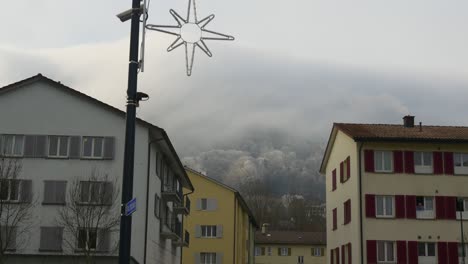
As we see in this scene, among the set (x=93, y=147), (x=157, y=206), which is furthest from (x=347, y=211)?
(x=93, y=147)

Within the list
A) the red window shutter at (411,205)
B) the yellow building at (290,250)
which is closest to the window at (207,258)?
the red window shutter at (411,205)

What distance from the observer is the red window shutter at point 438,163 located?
51.8 m

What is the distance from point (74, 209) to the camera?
38.1 meters

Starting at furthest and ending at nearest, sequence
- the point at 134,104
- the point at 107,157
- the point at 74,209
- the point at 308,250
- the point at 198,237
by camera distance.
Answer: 1. the point at 308,250
2. the point at 198,237
3. the point at 107,157
4. the point at 74,209
5. the point at 134,104

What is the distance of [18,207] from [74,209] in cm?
401

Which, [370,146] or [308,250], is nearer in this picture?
[370,146]

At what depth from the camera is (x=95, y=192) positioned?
39.0 metres

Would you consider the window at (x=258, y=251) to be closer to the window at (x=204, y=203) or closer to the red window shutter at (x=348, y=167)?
the window at (x=204, y=203)

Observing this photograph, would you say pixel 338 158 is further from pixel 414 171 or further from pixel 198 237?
pixel 198 237

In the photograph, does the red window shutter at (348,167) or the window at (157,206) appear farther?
the red window shutter at (348,167)

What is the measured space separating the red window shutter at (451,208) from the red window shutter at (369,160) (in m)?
5.68

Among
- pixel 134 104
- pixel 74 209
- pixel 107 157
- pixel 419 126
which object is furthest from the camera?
pixel 419 126

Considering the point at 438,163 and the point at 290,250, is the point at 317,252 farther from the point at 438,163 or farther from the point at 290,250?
the point at 438,163

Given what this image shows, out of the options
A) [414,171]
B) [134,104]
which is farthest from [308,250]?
[134,104]
